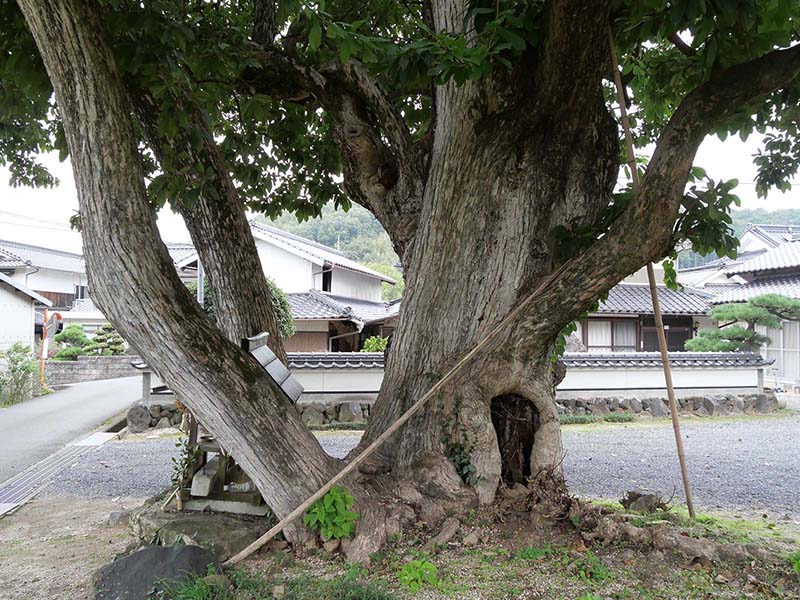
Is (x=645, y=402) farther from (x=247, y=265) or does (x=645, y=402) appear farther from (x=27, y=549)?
(x=27, y=549)

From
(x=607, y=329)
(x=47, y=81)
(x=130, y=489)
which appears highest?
(x=47, y=81)

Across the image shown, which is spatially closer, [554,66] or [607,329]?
[554,66]

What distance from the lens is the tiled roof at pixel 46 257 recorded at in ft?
94.4

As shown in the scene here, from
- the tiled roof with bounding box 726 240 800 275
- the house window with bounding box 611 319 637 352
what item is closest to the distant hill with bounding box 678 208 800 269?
the tiled roof with bounding box 726 240 800 275

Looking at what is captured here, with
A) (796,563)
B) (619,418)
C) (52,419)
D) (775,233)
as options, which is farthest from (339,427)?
(775,233)

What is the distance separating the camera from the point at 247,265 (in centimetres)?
389

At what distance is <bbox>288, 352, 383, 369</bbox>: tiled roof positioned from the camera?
35.8ft

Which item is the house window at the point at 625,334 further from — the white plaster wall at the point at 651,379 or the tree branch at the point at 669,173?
the tree branch at the point at 669,173

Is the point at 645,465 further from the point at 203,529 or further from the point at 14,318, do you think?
the point at 14,318

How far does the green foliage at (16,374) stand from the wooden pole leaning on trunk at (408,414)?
554 inches

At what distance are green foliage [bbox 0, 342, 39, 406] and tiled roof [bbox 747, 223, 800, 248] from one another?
26.8 m

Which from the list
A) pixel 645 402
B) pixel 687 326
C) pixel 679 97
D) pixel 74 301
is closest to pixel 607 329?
pixel 687 326

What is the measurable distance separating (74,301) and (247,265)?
106 ft

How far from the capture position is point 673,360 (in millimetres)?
12156
